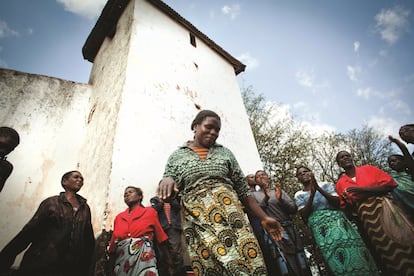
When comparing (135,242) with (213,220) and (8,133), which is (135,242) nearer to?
(213,220)

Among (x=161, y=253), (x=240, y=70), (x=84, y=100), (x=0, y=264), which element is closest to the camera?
(x=0, y=264)

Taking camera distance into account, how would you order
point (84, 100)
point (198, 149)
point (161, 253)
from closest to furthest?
point (198, 149) → point (161, 253) → point (84, 100)

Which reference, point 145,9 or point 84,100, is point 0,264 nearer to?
point 84,100

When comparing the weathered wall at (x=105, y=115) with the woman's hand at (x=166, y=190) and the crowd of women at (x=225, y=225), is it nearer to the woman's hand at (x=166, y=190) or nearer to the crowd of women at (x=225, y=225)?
the crowd of women at (x=225, y=225)

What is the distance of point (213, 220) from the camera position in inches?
57.2

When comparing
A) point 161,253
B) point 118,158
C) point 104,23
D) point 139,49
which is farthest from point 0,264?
point 104,23

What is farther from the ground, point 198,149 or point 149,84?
point 149,84

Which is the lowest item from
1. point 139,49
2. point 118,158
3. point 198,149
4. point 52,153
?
point 198,149

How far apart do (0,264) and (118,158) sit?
6.24ft

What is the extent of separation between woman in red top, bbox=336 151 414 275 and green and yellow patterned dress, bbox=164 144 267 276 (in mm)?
2009

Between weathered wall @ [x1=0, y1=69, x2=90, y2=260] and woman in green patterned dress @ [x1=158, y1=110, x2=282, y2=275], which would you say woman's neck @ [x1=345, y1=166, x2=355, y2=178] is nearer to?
woman in green patterned dress @ [x1=158, y1=110, x2=282, y2=275]

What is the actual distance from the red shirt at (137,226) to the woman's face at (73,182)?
2.54ft

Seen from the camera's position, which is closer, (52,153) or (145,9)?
(52,153)

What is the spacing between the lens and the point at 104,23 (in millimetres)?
6945
